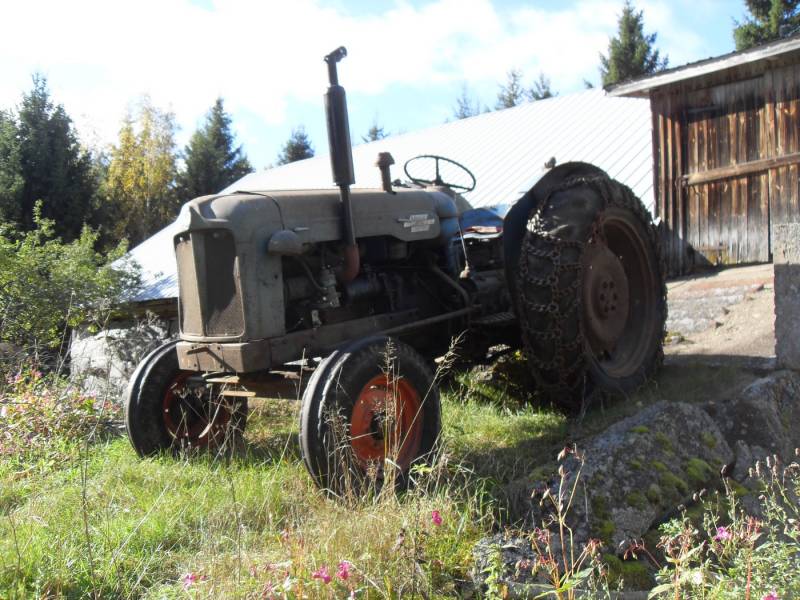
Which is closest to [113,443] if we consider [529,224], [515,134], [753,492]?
[529,224]

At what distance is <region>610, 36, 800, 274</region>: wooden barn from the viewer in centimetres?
924

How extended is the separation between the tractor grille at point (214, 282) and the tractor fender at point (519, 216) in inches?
69.1

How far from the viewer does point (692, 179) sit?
1029cm

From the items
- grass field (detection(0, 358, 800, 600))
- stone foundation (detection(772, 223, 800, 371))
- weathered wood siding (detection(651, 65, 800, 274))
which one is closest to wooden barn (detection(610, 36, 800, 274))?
weathered wood siding (detection(651, 65, 800, 274))

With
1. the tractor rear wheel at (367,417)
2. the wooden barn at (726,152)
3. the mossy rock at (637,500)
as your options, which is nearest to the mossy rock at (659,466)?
the mossy rock at (637,500)

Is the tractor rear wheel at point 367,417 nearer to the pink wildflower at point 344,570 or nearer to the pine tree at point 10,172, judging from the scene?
the pink wildflower at point 344,570

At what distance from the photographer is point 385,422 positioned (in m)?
3.35

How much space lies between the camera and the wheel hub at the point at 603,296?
457cm

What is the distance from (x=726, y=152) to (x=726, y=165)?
18 cm

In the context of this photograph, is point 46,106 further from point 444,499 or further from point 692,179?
point 444,499

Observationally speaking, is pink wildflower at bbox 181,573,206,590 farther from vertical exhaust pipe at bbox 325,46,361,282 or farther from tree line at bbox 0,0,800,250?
tree line at bbox 0,0,800,250

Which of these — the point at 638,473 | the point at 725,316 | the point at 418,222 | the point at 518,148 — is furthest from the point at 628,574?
the point at 518,148

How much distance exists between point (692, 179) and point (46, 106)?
43.7ft

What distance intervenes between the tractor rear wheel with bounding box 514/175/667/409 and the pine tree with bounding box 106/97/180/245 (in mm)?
28252
